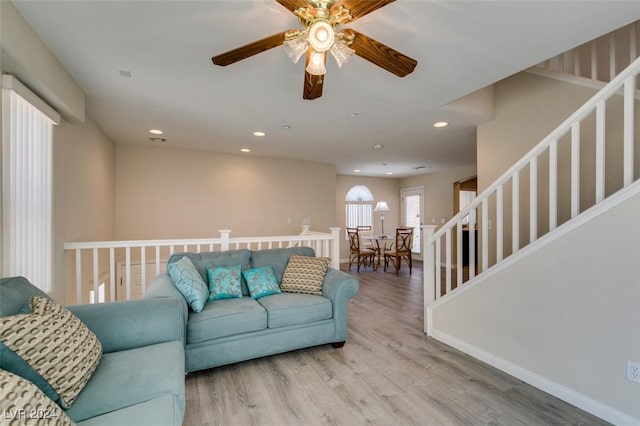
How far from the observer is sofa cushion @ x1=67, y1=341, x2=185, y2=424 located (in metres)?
1.21

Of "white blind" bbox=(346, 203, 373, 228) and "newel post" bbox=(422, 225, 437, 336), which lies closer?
"newel post" bbox=(422, 225, 437, 336)

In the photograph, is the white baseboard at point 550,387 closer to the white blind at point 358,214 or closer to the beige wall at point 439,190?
the beige wall at point 439,190

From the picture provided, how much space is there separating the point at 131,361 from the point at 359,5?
7.08 feet

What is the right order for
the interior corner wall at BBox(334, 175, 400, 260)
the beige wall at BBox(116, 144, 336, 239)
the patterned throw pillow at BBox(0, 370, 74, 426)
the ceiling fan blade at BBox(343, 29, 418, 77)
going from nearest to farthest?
the patterned throw pillow at BBox(0, 370, 74, 426) → the ceiling fan blade at BBox(343, 29, 418, 77) → the beige wall at BBox(116, 144, 336, 239) → the interior corner wall at BBox(334, 175, 400, 260)

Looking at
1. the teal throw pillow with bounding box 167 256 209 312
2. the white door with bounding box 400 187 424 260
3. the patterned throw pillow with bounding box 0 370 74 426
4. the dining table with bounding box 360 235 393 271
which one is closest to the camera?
the patterned throw pillow with bounding box 0 370 74 426

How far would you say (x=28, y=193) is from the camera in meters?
2.11

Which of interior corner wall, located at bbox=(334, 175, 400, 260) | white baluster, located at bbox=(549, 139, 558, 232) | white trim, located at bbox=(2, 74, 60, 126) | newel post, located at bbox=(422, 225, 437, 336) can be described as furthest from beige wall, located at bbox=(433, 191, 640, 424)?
interior corner wall, located at bbox=(334, 175, 400, 260)

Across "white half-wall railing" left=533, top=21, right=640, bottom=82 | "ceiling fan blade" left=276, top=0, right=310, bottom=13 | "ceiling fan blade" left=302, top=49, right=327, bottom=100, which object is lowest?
"ceiling fan blade" left=302, top=49, right=327, bottom=100

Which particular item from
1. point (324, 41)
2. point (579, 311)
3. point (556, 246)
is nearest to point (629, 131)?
point (556, 246)

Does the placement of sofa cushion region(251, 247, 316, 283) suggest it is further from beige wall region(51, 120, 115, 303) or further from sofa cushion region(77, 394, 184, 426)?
sofa cushion region(77, 394, 184, 426)

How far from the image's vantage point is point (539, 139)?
310 centimetres

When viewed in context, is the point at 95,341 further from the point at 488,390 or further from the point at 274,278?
the point at 488,390

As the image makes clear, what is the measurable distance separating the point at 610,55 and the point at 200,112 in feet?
13.9

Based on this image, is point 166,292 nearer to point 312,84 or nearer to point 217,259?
point 217,259
